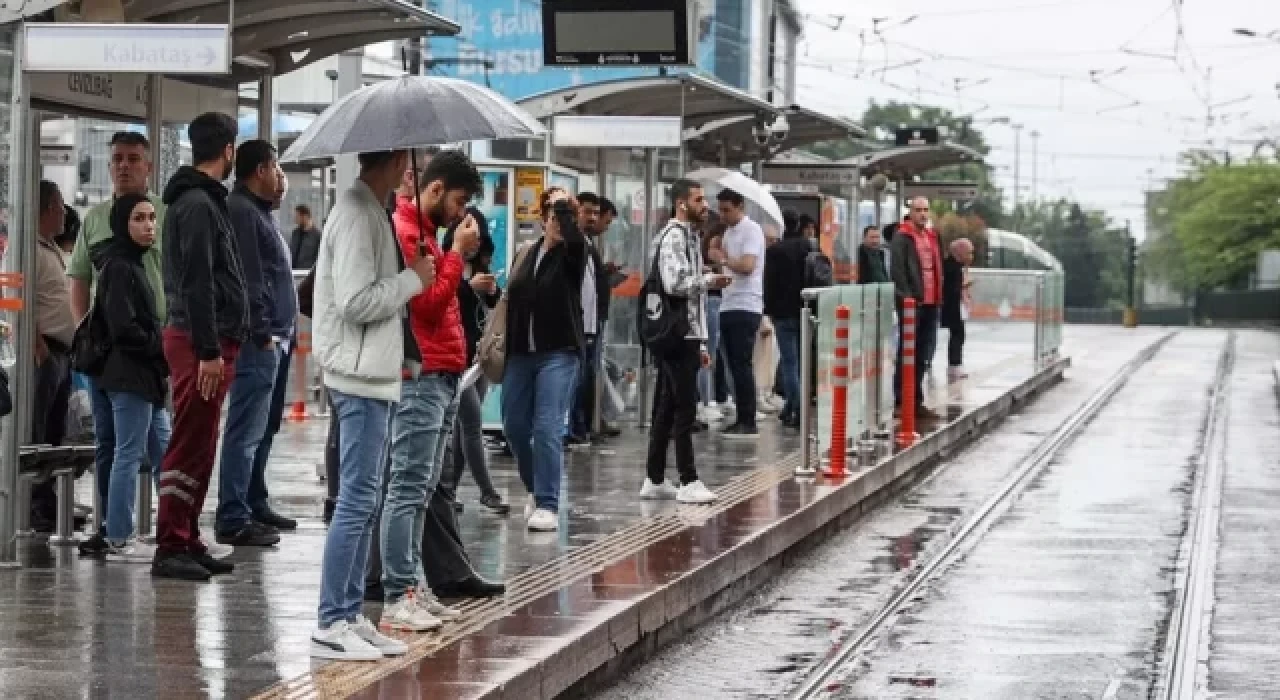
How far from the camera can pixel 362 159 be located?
28.9ft

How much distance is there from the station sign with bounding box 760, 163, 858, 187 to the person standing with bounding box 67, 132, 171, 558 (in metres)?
16.0

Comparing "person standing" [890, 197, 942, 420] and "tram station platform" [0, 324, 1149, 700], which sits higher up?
"person standing" [890, 197, 942, 420]

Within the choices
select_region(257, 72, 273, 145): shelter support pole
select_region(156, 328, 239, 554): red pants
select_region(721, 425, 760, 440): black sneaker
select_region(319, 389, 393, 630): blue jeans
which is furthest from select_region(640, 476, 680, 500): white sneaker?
select_region(319, 389, 393, 630): blue jeans

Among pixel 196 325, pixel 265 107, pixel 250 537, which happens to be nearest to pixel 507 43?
pixel 265 107

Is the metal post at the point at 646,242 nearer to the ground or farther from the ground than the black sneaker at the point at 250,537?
farther from the ground

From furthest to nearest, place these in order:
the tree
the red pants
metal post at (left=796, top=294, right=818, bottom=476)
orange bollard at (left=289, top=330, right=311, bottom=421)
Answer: the tree
orange bollard at (left=289, top=330, right=311, bottom=421)
metal post at (left=796, top=294, right=818, bottom=476)
the red pants

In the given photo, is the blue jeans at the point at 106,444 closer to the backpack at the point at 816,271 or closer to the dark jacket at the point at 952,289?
the backpack at the point at 816,271

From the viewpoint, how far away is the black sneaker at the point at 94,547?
37.2 feet

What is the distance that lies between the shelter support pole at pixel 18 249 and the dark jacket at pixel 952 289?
1877 centimetres

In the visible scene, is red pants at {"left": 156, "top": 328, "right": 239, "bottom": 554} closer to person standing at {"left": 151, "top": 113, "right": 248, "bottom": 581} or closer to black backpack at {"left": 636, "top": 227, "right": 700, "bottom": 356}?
person standing at {"left": 151, "top": 113, "right": 248, "bottom": 581}

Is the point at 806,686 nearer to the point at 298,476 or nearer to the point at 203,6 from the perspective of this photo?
the point at 203,6

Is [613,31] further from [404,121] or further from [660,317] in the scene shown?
[404,121]

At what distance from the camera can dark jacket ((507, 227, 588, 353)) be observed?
12727 mm

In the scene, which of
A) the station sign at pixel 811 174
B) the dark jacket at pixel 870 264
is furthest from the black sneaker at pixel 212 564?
the station sign at pixel 811 174
